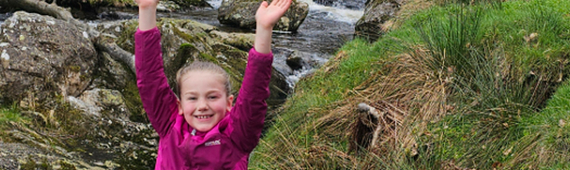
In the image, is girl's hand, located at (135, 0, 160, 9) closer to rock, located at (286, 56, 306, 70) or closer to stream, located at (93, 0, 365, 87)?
stream, located at (93, 0, 365, 87)

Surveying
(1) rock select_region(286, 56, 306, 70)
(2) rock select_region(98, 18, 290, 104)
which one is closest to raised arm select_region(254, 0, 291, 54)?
(2) rock select_region(98, 18, 290, 104)

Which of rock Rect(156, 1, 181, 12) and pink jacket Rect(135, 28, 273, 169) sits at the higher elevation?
pink jacket Rect(135, 28, 273, 169)

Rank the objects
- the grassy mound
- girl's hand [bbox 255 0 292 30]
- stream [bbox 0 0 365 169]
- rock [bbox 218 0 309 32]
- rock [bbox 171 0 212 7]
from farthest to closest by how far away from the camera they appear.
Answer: rock [bbox 171 0 212 7] < rock [bbox 218 0 309 32] < stream [bbox 0 0 365 169] < the grassy mound < girl's hand [bbox 255 0 292 30]

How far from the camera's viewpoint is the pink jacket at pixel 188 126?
203 cm

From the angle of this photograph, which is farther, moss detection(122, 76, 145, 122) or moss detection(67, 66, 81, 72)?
moss detection(122, 76, 145, 122)

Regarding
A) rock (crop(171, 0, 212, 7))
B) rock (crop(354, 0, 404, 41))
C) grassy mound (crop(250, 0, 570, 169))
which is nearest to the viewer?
grassy mound (crop(250, 0, 570, 169))

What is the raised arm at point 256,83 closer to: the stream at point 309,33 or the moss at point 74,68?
the moss at point 74,68

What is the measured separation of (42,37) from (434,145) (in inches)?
178

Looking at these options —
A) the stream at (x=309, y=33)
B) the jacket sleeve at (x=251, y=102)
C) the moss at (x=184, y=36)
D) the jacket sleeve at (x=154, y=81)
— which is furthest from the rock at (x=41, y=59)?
the jacket sleeve at (x=251, y=102)

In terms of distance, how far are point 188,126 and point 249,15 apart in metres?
12.2

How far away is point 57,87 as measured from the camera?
5977mm

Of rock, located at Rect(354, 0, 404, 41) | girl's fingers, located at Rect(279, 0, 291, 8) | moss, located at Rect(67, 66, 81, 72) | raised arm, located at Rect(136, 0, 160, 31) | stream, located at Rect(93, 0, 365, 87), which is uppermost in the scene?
girl's fingers, located at Rect(279, 0, 291, 8)

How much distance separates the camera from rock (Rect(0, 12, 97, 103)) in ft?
18.8

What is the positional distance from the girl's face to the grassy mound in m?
1.55
